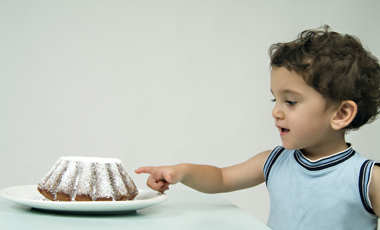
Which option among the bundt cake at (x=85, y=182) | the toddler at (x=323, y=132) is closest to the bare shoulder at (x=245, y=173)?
the toddler at (x=323, y=132)

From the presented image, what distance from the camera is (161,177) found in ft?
3.41

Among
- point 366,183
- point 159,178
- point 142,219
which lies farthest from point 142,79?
point 142,219

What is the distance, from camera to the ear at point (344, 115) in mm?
1072

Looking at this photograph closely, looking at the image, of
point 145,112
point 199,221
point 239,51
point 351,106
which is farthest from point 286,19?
point 199,221

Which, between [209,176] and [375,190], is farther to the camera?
[209,176]

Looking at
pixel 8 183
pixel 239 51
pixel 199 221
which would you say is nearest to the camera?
pixel 199 221

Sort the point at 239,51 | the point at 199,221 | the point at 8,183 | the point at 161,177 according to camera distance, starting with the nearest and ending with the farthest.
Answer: the point at 199,221 < the point at 161,177 < the point at 8,183 < the point at 239,51

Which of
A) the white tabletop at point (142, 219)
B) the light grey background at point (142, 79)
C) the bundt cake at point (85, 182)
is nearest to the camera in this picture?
the white tabletop at point (142, 219)

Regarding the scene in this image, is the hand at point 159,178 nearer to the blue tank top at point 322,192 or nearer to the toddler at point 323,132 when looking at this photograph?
the toddler at point 323,132

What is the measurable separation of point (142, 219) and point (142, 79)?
5.26 ft

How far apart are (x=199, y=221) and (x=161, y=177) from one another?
11.8 inches

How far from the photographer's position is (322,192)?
3.53ft

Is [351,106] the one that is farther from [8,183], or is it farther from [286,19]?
[8,183]

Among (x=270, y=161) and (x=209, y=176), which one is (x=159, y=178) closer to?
(x=209, y=176)
